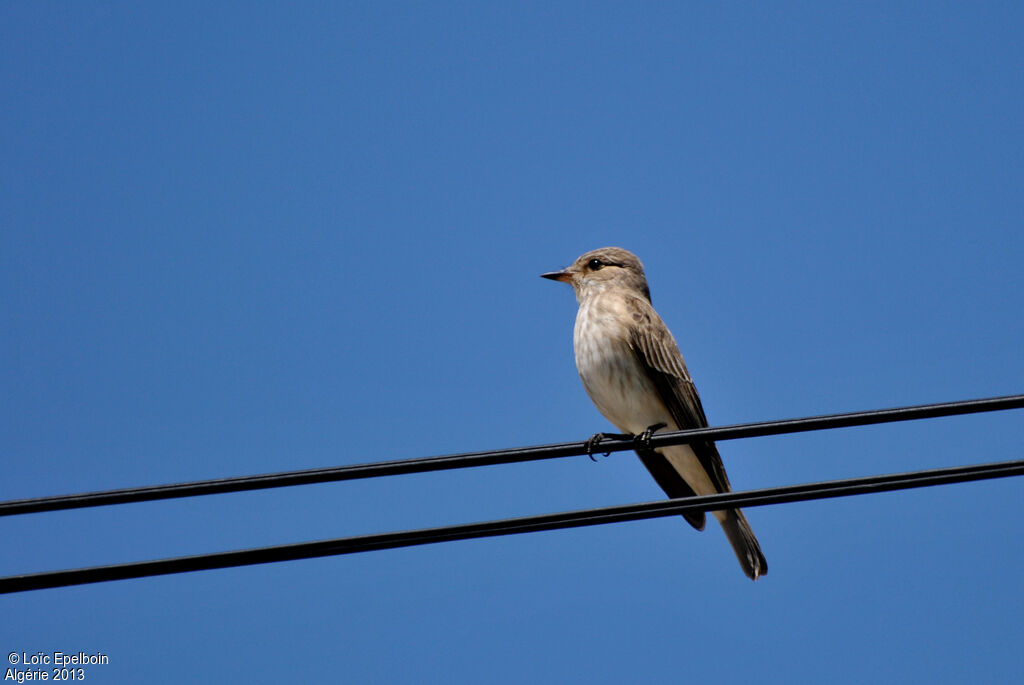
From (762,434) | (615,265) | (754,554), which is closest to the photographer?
(762,434)

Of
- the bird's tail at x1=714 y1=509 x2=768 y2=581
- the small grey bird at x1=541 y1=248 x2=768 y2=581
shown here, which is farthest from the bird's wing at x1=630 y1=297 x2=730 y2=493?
the bird's tail at x1=714 y1=509 x2=768 y2=581

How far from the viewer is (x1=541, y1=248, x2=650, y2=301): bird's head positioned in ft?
35.8

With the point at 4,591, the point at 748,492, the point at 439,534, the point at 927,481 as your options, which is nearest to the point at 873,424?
the point at 927,481

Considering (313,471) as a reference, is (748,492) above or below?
below

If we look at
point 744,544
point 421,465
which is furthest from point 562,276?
point 421,465

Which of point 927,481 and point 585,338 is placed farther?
point 585,338

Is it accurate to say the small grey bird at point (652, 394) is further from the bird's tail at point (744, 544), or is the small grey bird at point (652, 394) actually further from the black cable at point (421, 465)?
the black cable at point (421, 465)

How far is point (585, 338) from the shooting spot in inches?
385

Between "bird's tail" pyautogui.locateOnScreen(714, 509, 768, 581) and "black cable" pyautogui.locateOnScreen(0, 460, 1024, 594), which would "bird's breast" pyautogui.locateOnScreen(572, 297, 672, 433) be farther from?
"black cable" pyautogui.locateOnScreen(0, 460, 1024, 594)

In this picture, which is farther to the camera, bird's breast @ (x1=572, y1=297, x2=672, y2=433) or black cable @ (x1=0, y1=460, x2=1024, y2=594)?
bird's breast @ (x1=572, y1=297, x2=672, y2=433)

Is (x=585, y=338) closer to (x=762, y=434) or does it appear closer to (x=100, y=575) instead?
(x=762, y=434)

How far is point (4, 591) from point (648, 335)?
18.6ft

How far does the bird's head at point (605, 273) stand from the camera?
430 inches

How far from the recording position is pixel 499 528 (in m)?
5.65
